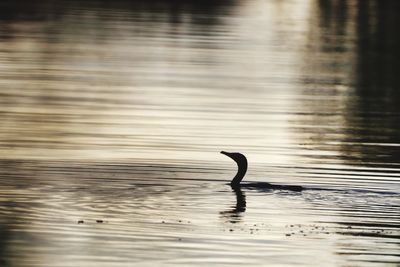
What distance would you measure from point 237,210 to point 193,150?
5.38 metres

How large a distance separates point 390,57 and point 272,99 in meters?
18.2

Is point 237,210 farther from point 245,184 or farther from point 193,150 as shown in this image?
point 193,150

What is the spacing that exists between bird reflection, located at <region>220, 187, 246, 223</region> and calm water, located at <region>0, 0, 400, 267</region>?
1.1 inches

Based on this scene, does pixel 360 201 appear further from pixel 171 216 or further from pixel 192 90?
pixel 192 90

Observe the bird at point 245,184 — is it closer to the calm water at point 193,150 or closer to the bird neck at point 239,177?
the bird neck at point 239,177

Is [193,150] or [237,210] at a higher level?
[237,210]

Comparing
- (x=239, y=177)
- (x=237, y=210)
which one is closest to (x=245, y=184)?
(x=239, y=177)

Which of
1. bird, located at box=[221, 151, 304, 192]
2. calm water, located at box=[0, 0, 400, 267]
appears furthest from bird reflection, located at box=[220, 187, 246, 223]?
bird, located at box=[221, 151, 304, 192]

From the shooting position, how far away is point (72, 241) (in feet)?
50.7

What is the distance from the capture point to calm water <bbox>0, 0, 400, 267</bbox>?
51.1 ft

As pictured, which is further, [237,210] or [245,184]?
[245,184]

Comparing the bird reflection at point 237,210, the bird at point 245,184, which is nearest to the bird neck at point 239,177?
the bird at point 245,184

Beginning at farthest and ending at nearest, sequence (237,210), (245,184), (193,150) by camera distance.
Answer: (193,150) → (245,184) → (237,210)

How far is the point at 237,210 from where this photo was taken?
17.8 meters
